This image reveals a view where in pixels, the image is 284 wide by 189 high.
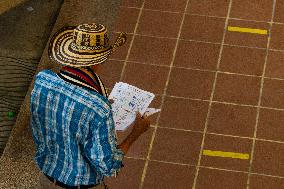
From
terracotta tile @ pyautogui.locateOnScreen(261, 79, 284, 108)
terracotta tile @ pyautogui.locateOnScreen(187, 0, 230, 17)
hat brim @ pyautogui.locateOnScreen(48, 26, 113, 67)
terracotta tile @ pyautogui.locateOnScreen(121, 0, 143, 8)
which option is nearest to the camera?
hat brim @ pyautogui.locateOnScreen(48, 26, 113, 67)

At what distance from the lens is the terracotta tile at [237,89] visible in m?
5.79

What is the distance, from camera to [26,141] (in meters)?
5.62

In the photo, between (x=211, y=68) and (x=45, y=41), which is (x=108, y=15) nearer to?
(x=45, y=41)

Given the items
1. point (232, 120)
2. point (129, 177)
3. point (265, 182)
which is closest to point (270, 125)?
point (232, 120)

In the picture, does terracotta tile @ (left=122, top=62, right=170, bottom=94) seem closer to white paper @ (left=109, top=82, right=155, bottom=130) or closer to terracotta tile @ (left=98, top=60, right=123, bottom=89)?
terracotta tile @ (left=98, top=60, right=123, bottom=89)

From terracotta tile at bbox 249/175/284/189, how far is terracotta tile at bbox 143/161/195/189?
0.54m

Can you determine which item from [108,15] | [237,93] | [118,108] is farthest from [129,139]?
[108,15]

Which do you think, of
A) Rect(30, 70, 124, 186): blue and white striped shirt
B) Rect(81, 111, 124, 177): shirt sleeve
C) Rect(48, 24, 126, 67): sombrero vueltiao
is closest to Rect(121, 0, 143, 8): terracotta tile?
Rect(48, 24, 126, 67): sombrero vueltiao

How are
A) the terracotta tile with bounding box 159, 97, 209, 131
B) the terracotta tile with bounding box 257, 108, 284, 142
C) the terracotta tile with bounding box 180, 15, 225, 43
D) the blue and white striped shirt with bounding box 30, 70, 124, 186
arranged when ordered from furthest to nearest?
the terracotta tile with bounding box 180, 15, 225, 43 → the terracotta tile with bounding box 159, 97, 209, 131 → the terracotta tile with bounding box 257, 108, 284, 142 → the blue and white striped shirt with bounding box 30, 70, 124, 186

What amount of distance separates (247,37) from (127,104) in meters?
2.51

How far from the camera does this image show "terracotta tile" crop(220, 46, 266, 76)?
Answer: 608 cm

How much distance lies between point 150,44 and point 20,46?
1676mm

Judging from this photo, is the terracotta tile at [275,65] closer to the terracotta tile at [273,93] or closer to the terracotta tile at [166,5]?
the terracotta tile at [273,93]

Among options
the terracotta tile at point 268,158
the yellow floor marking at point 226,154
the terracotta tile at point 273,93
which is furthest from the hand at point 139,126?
the terracotta tile at point 273,93
